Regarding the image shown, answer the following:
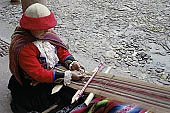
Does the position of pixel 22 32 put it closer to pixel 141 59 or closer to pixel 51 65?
pixel 51 65

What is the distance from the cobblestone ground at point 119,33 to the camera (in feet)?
10.5

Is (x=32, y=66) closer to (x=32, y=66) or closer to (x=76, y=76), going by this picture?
(x=32, y=66)

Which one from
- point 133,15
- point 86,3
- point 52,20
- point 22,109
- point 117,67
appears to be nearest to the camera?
point 52,20

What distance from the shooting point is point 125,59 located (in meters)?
3.33

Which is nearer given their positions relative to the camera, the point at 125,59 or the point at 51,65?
the point at 51,65

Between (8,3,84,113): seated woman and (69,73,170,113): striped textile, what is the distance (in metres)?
0.17

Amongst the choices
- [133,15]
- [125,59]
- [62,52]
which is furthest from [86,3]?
[62,52]

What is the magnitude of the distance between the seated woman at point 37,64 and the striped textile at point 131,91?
0.57 feet

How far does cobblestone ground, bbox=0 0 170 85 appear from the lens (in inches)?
126

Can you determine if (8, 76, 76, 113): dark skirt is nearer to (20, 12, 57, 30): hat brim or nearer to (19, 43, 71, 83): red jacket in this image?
(19, 43, 71, 83): red jacket

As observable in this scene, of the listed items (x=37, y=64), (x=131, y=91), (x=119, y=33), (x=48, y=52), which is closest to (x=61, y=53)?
(x=48, y=52)

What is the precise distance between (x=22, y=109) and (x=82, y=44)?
171cm

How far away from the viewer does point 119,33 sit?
→ 13.4 ft

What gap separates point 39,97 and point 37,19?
0.66 meters
